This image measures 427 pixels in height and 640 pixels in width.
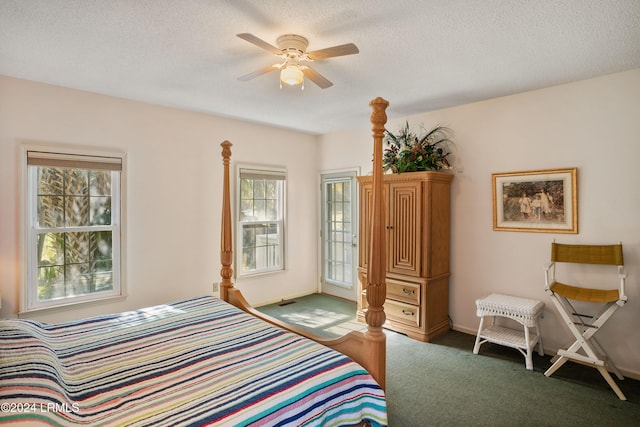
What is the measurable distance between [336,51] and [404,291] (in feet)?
8.56

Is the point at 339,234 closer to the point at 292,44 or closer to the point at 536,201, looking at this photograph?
the point at 536,201

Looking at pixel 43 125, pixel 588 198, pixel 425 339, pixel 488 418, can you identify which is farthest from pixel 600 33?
pixel 43 125

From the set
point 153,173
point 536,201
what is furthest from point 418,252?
point 153,173

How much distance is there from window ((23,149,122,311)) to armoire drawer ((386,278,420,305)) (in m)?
2.96

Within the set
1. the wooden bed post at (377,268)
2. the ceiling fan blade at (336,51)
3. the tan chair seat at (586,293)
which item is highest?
the ceiling fan blade at (336,51)

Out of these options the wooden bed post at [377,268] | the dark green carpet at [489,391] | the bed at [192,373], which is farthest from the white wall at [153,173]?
the wooden bed post at [377,268]

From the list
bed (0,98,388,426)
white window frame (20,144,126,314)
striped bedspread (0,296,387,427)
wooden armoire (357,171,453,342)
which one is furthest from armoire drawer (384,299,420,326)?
white window frame (20,144,126,314)

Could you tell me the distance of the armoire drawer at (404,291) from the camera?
3.61 metres

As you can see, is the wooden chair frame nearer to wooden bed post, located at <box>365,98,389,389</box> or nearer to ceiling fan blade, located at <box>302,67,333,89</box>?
wooden bed post, located at <box>365,98,389,389</box>

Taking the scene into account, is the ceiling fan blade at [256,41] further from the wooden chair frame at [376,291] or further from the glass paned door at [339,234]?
the glass paned door at [339,234]

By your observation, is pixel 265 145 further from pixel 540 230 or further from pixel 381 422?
pixel 381 422

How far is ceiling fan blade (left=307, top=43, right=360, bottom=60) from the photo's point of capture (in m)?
2.02

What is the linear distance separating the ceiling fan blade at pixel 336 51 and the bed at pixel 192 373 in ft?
1.50

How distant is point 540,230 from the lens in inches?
129
